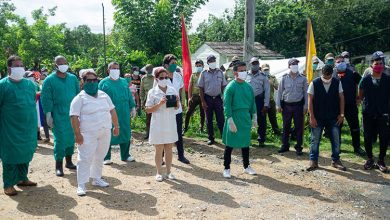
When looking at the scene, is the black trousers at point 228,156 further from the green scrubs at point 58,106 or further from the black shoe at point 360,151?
the black shoe at point 360,151

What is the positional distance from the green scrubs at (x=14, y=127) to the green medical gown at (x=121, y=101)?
5.74 feet

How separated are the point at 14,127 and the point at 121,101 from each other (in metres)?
2.18

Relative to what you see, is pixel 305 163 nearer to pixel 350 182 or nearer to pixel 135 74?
pixel 350 182

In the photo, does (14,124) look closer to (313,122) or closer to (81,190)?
(81,190)

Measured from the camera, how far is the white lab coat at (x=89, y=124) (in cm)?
584

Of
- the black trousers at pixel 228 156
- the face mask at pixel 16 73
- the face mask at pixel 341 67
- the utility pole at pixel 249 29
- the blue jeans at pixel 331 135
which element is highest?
the utility pole at pixel 249 29

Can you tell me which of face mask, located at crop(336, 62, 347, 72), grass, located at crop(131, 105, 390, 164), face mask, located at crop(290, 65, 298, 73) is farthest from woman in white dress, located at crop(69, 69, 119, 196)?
face mask, located at crop(336, 62, 347, 72)

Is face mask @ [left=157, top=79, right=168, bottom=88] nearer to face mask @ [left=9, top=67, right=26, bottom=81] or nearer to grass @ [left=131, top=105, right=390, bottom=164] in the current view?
face mask @ [left=9, top=67, right=26, bottom=81]

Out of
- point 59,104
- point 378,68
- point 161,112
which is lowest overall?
point 161,112

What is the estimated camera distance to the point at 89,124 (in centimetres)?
585

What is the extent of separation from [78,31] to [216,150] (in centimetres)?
6242

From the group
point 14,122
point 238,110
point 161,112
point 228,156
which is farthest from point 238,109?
point 14,122

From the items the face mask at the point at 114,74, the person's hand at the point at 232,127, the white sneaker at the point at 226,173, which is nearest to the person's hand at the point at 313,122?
the person's hand at the point at 232,127

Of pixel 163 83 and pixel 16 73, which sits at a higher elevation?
pixel 16 73
